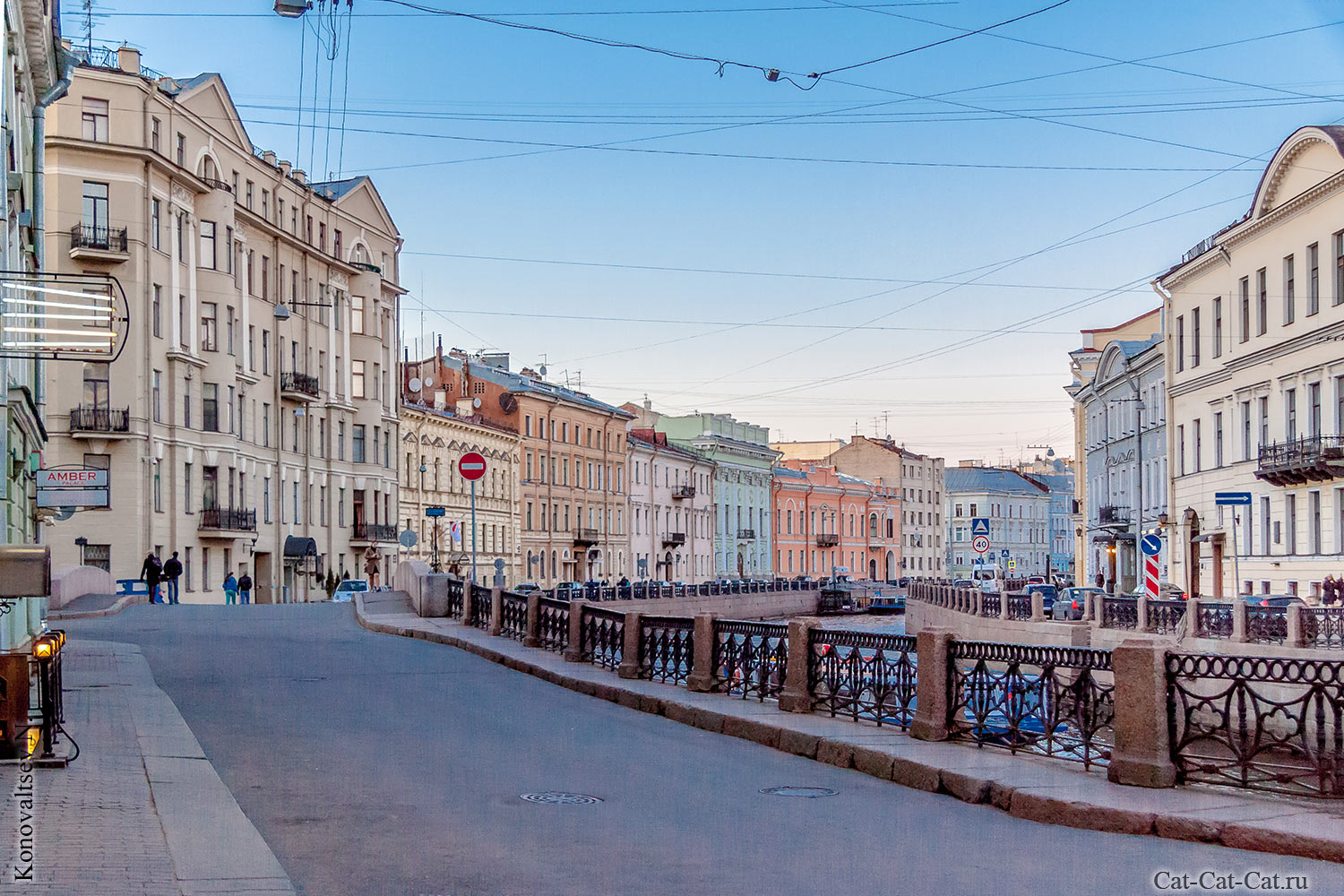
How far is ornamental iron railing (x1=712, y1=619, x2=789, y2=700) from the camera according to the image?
51.0ft

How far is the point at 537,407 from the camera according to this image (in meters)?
84.4

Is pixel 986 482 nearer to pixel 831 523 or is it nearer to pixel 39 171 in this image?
pixel 831 523

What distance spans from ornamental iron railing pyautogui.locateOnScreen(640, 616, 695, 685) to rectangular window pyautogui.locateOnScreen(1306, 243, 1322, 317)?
29.1 m

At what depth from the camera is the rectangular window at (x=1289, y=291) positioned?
42.6 m

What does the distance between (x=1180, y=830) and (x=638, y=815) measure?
333 cm

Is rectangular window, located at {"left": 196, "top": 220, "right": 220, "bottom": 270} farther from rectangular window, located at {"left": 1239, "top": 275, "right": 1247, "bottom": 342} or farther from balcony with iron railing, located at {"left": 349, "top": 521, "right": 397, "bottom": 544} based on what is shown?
rectangular window, located at {"left": 1239, "top": 275, "right": 1247, "bottom": 342}

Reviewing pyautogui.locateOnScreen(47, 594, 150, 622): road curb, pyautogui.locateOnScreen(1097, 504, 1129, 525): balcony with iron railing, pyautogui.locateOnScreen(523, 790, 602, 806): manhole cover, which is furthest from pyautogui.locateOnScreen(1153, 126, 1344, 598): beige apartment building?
pyautogui.locateOnScreen(523, 790, 602, 806): manhole cover

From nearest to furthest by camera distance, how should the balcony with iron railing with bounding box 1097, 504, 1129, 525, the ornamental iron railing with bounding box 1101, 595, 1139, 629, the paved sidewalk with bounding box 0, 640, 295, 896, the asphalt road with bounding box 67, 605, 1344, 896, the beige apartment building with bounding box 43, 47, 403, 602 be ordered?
the paved sidewalk with bounding box 0, 640, 295, 896, the asphalt road with bounding box 67, 605, 1344, 896, the ornamental iron railing with bounding box 1101, 595, 1139, 629, the beige apartment building with bounding box 43, 47, 403, 602, the balcony with iron railing with bounding box 1097, 504, 1129, 525

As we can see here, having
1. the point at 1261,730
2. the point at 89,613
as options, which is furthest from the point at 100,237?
the point at 1261,730

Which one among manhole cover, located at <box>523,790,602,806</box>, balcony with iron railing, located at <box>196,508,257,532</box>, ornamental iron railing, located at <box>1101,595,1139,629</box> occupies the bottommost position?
ornamental iron railing, located at <box>1101,595,1139,629</box>

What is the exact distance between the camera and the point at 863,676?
45.4 feet

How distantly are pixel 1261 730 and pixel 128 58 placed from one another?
47435 millimetres

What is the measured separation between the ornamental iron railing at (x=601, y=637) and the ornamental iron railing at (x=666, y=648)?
60 cm

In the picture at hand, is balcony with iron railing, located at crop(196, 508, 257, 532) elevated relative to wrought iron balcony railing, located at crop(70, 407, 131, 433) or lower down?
lower down
